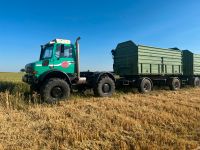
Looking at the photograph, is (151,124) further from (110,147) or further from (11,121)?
(11,121)

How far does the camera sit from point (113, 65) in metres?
12.8

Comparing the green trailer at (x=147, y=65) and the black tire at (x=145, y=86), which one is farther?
the green trailer at (x=147, y=65)

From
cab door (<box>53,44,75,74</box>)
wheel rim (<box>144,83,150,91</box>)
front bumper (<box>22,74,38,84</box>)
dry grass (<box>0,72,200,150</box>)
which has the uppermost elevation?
cab door (<box>53,44,75,74</box>)

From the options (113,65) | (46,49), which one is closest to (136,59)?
(113,65)

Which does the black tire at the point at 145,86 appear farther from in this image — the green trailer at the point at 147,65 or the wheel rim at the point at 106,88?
the wheel rim at the point at 106,88

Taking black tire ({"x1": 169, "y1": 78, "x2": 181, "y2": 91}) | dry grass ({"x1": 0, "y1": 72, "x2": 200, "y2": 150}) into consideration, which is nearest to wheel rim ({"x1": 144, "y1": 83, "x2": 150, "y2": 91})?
black tire ({"x1": 169, "y1": 78, "x2": 181, "y2": 91})

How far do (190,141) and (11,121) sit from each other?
4.47 metres

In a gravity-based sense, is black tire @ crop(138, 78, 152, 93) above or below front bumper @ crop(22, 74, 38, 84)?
below

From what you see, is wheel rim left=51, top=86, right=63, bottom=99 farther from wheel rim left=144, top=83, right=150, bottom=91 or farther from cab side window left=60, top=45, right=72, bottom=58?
wheel rim left=144, top=83, right=150, bottom=91

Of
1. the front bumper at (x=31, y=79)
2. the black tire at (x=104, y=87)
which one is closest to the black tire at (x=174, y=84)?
the black tire at (x=104, y=87)

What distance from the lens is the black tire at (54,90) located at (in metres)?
7.80

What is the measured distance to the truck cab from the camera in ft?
26.2

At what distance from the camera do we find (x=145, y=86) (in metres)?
11.4

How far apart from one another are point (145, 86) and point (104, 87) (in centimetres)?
294
